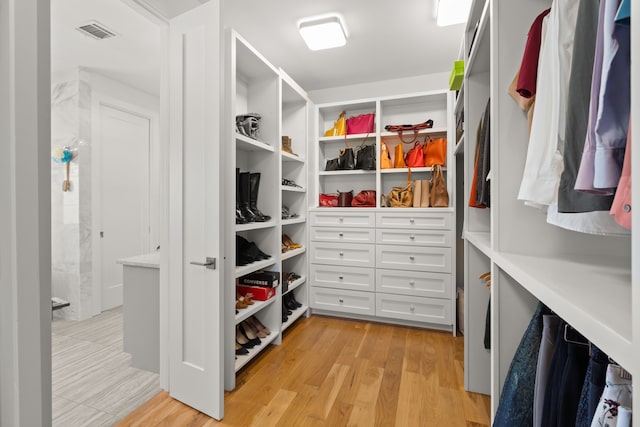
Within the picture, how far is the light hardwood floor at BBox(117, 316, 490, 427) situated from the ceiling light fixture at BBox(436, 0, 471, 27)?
2380 mm

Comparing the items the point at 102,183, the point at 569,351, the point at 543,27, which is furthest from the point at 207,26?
the point at 102,183

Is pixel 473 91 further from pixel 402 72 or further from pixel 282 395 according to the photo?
pixel 282 395

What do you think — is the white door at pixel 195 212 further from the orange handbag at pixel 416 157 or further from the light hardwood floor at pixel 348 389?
the orange handbag at pixel 416 157

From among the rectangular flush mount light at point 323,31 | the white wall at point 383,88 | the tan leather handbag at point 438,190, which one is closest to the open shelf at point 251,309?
the tan leather handbag at point 438,190

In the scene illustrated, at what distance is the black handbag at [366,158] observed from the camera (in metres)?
2.99

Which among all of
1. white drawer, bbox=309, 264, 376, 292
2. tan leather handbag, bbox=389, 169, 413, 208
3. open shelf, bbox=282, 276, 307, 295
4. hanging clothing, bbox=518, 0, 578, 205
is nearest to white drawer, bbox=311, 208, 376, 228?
tan leather handbag, bbox=389, 169, 413, 208

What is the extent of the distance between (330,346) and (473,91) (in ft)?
6.85

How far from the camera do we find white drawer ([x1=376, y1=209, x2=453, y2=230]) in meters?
2.63

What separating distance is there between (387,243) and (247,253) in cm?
131

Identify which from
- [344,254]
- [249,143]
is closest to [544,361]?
[249,143]

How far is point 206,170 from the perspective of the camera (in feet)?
5.34

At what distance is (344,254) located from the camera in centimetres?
295

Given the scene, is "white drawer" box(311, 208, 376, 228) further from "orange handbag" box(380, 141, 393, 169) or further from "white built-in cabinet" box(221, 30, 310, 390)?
"orange handbag" box(380, 141, 393, 169)

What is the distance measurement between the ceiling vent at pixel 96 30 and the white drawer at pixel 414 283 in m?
3.05
